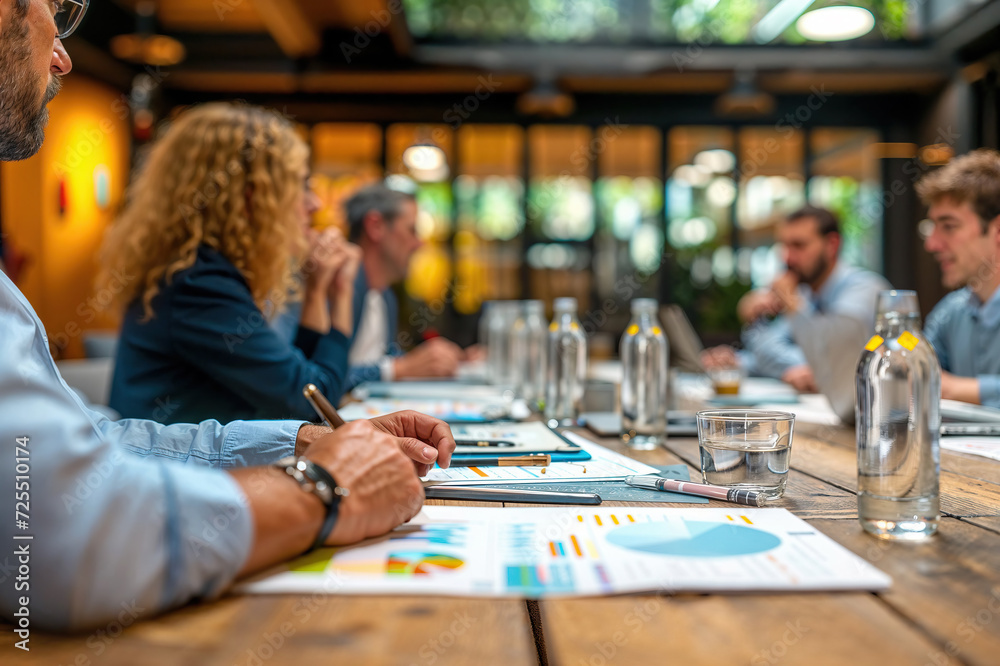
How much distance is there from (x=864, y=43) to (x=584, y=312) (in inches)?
118

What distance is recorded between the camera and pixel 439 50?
6191 mm

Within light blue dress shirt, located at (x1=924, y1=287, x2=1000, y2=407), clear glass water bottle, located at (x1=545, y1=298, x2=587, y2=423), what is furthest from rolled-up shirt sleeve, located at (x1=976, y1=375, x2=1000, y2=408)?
clear glass water bottle, located at (x1=545, y1=298, x2=587, y2=423)

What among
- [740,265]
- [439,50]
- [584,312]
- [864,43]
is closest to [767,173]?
[740,265]

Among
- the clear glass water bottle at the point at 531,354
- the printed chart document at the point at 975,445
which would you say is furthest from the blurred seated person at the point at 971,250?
the clear glass water bottle at the point at 531,354

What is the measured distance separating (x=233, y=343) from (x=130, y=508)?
103cm

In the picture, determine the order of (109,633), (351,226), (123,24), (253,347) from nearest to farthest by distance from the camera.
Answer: (109,633) < (253,347) < (351,226) < (123,24)

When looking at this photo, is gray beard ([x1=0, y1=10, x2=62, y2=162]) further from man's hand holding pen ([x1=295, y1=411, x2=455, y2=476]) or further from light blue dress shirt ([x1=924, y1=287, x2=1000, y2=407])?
light blue dress shirt ([x1=924, y1=287, x2=1000, y2=407])

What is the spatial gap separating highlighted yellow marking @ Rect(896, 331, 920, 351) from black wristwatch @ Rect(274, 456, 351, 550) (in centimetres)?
57

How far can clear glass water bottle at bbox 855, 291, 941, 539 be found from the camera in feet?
2.62

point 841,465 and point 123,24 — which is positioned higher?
point 123,24

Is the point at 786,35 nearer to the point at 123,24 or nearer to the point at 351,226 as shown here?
the point at 351,226

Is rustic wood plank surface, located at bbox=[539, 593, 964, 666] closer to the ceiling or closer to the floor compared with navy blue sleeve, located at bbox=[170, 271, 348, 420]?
closer to the floor

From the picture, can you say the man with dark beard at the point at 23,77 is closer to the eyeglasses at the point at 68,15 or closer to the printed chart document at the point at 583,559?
the eyeglasses at the point at 68,15

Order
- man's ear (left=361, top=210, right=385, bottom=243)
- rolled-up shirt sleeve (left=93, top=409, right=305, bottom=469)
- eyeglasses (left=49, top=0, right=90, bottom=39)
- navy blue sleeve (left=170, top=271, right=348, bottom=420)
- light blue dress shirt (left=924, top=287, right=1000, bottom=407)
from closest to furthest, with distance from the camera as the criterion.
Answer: rolled-up shirt sleeve (left=93, top=409, right=305, bottom=469) → eyeglasses (left=49, top=0, right=90, bottom=39) → navy blue sleeve (left=170, top=271, right=348, bottom=420) → light blue dress shirt (left=924, top=287, right=1000, bottom=407) → man's ear (left=361, top=210, right=385, bottom=243)
